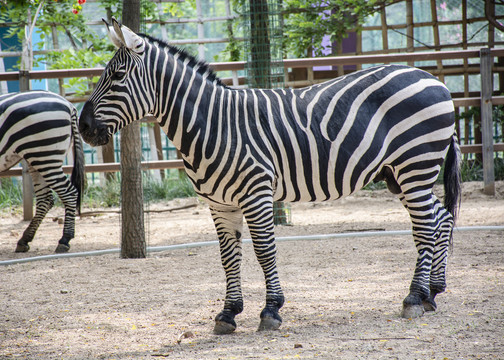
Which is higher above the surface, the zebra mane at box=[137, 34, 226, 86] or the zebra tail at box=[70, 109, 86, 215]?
the zebra mane at box=[137, 34, 226, 86]

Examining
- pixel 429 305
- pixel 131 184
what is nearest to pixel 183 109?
pixel 429 305

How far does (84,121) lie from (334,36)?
28.5 ft

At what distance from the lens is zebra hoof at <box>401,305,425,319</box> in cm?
353

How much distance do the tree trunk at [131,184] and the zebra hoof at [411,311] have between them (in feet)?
10.0

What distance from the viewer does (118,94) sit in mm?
3324

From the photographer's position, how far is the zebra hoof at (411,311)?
11.6 ft

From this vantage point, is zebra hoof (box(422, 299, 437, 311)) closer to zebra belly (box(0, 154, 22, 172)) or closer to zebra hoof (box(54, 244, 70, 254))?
zebra hoof (box(54, 244, 70, 254))

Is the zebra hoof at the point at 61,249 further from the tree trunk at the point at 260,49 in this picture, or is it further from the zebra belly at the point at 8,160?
the tree trunk at the point at 260,49

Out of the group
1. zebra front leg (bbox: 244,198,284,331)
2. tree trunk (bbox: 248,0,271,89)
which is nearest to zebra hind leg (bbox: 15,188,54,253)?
tree trunk (bbox: 248,0,271,89)

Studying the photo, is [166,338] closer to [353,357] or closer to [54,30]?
[353,357]

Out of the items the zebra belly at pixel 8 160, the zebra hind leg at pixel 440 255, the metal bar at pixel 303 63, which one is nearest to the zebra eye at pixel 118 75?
the zebra hind leg at pixel 440 255

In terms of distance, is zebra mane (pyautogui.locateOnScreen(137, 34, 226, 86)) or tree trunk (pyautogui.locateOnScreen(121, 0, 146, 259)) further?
tree trunk (pyautogui.locateOnScreen(121, 0, 146, 259))

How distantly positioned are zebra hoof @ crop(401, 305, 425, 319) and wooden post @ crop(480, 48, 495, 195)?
520 cm

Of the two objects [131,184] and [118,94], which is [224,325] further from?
[131,184]
